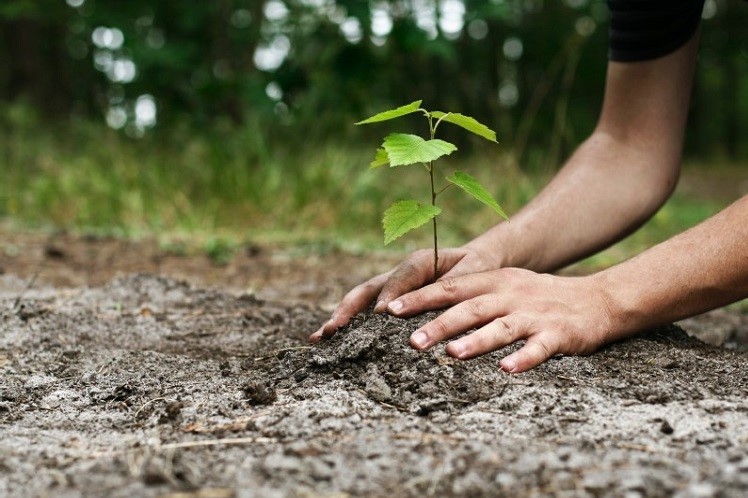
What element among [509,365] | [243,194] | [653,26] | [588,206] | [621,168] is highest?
[653,26]

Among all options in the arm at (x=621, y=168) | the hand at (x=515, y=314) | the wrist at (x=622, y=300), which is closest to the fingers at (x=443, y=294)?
the hand at (x=515, y=314)

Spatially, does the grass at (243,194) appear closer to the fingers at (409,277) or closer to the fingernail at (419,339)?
the fingers at (409,277)

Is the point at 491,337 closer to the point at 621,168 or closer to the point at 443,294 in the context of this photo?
the point at 443,294

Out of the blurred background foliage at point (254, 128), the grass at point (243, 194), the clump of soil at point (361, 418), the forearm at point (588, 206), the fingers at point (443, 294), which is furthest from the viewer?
the blurred background foliage at point (254, 128)

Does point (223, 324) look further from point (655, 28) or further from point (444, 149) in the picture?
point (655, 28)

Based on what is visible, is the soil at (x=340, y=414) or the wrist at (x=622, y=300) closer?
the soil at (x=340, y=414)

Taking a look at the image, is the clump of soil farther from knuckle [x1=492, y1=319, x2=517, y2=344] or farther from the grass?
the grass

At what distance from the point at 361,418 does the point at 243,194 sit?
3660mm

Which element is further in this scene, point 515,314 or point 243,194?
point 243,194

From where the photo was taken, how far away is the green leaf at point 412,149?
145cm

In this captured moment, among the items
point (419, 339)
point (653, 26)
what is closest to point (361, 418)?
point (419, 339)

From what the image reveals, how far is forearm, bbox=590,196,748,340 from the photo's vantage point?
171 centimetres

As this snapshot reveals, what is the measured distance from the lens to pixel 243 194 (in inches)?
193

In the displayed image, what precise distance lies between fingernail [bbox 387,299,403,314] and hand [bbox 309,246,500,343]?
4 cm
